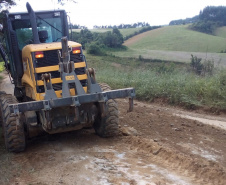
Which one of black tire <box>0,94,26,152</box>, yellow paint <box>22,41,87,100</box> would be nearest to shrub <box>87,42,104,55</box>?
yellow paint <box>22,41,87,100</box>

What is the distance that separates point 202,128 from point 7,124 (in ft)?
16.5

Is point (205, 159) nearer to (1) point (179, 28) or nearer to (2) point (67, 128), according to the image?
(2) point (67, 128)

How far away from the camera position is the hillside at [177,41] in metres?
46.4

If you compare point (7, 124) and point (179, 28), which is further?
point (179, 28)

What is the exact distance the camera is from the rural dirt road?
529 cm

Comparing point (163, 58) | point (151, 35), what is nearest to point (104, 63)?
point (163, 58)

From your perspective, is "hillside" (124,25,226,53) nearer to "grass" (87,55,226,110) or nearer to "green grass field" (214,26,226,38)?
"green grass field" (214,26,226,38)

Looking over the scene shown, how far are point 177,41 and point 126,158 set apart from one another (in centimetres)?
4795

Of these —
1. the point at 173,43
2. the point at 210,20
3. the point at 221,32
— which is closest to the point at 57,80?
the point at 173,43

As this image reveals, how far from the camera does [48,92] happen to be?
636 centimetres

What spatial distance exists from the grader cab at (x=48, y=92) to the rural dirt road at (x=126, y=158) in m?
0.41

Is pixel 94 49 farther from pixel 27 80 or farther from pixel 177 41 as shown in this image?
pixel 27 80

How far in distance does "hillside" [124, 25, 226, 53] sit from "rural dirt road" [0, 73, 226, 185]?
37.3 m

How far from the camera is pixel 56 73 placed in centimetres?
688
